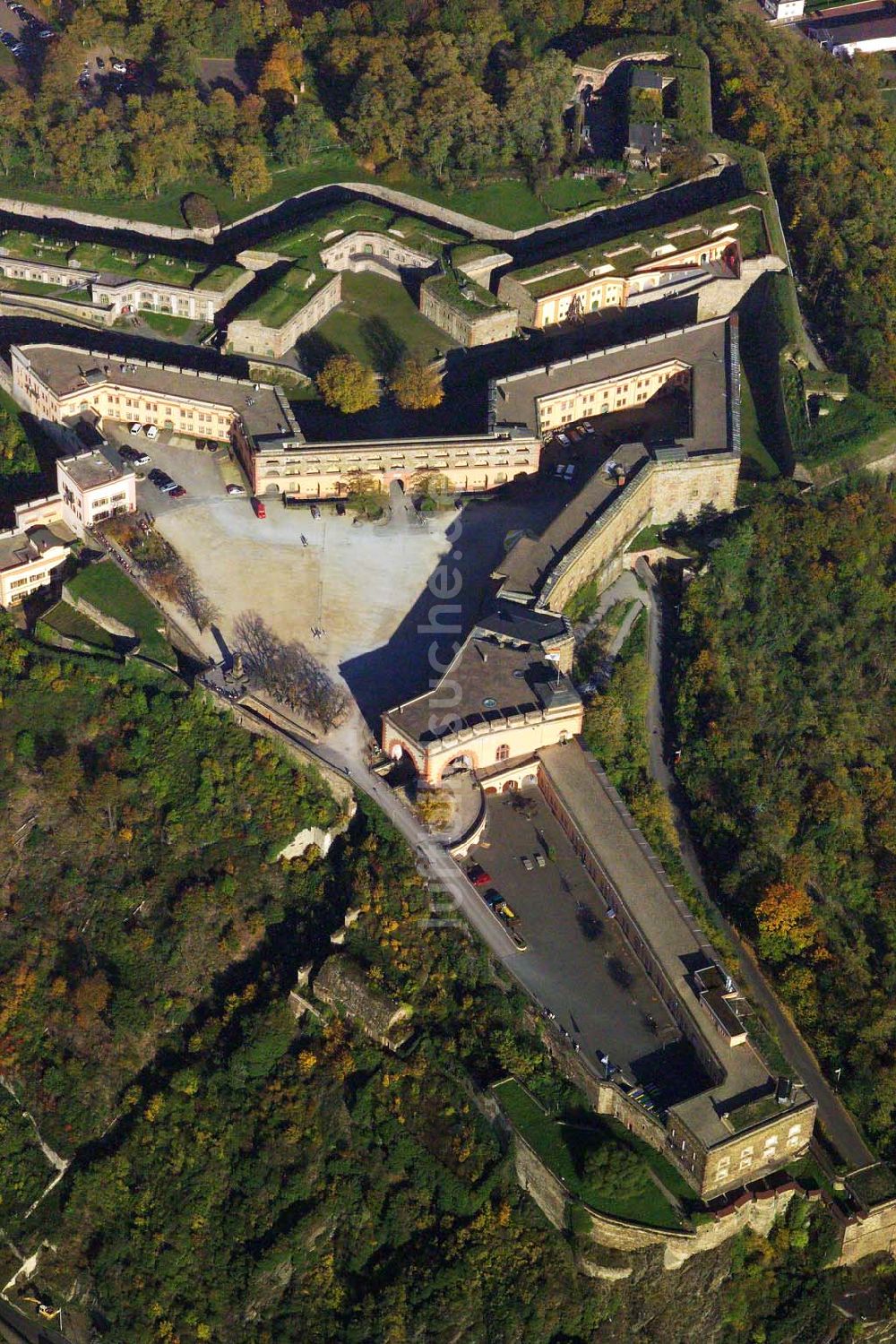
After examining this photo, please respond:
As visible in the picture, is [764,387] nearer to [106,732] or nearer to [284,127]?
[284,127]

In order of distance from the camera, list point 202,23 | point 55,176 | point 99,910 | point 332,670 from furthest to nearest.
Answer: point 202,23 → point 55,176 → point 332,670 → point 99,910

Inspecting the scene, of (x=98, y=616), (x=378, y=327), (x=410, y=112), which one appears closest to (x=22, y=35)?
(x=410, y=112)

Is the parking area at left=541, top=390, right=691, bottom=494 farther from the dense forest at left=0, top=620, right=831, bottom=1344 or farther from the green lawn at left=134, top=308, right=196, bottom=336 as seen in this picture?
the dense forest at left=0, top=620, right=831, bottom=1344

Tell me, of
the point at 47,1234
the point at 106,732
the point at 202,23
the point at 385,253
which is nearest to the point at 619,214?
the point at 385,253

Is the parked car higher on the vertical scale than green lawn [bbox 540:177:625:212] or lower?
lower

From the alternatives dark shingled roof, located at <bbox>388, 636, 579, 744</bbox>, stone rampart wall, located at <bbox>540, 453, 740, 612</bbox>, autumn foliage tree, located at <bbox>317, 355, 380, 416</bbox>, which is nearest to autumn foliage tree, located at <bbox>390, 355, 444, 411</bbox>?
autumn foliage tree, located at <bbox>317, 355, 380, 416</bbox>
